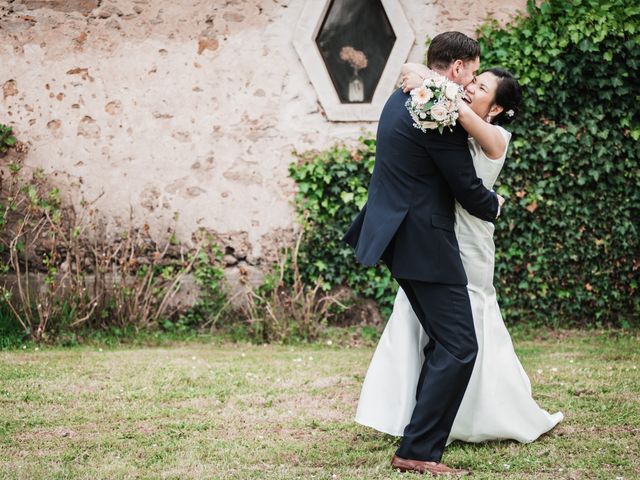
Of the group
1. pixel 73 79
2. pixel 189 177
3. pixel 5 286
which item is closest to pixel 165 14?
pixel 73 79

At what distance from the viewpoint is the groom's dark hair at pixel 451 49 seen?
3.25m

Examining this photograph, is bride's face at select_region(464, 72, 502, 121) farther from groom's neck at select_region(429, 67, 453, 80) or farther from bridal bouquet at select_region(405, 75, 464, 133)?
bridal bouquet at select_region(405, 75, 464, 133)

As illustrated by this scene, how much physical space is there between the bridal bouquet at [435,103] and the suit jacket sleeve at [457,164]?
0.06 metres

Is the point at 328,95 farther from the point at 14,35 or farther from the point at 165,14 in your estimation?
the point at 14,35

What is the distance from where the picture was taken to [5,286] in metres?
7.17

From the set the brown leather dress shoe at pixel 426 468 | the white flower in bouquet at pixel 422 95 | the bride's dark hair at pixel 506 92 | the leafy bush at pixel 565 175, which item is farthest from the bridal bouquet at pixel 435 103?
the leafy bush at pixel 565 175

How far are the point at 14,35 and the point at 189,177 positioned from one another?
210 cm

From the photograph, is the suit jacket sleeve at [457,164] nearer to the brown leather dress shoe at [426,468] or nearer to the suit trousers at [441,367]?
the suit trousers at [441,367]

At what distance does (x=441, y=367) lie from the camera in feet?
10.9

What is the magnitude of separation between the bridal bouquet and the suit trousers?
691 mm

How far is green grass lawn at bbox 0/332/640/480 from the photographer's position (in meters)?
3.49

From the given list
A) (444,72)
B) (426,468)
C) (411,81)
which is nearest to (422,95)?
(411,81)

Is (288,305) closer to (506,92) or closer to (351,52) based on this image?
(351,52)

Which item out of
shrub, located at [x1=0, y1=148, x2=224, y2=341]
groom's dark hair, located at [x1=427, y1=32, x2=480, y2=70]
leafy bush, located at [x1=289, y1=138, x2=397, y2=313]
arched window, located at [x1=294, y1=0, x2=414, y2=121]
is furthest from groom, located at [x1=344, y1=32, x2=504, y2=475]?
shrub, located at [x1=0, y1=148, x2=224, y2=341]
